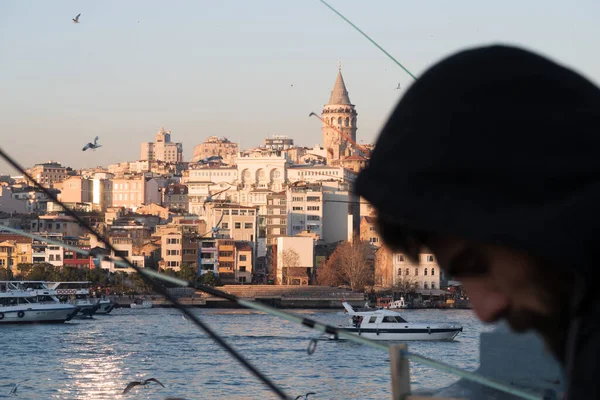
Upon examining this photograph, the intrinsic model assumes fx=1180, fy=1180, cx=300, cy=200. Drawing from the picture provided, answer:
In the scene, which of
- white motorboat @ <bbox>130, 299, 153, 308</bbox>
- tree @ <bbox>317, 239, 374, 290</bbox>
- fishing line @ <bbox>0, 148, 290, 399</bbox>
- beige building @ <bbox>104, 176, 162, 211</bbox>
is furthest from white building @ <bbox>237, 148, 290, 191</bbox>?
fishing line @ <bbox>0, 148, 290, 399</bbox>

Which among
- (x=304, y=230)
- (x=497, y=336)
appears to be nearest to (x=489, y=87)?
(x=497, y=336)

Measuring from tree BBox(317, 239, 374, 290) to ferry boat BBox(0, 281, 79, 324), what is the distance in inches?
838

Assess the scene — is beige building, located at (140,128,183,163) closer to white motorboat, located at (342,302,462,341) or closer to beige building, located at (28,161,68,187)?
beige building, located at (28,161,68,187)

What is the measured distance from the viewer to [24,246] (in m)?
52.9

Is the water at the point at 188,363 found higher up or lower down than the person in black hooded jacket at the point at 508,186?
lower down

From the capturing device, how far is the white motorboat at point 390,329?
23.4 metres

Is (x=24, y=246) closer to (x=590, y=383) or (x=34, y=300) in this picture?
(x=34, y=300)

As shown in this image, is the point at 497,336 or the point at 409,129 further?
the point at 497,336

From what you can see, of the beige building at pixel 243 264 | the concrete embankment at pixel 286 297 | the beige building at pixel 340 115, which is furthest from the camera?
the beige building at pixel 340 115

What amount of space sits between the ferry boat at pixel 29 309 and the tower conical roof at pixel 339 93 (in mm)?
64105

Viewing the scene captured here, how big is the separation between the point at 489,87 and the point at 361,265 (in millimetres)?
51395

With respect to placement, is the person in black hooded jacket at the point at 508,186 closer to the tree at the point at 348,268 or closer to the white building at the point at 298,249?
the tree at the point at 348,268

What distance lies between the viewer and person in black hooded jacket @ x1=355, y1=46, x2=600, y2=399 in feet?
1.36

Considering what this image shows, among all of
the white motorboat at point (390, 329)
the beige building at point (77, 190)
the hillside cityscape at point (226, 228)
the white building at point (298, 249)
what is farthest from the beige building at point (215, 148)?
the white motorboat at point (390, 329)
